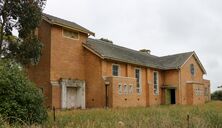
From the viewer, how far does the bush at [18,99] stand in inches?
576

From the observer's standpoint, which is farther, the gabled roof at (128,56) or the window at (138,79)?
the window at (138,79)

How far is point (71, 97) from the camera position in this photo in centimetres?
3659

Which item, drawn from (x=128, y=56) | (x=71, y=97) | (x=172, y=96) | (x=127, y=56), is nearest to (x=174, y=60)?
(x=172, y=96)

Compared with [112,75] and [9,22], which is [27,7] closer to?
[9,22]

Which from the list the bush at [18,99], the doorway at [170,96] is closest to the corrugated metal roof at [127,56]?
the doorway at [170,96]

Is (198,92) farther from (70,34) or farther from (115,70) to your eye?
(70,34)

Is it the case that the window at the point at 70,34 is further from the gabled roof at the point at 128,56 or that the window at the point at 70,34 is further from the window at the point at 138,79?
the window at the point at 138,79

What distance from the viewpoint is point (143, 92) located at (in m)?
44.3

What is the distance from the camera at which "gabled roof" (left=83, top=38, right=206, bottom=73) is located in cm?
3822

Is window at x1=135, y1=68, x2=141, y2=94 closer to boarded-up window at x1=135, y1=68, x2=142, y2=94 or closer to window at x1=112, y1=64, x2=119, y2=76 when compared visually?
boarded-up window at x1=135, y1=68, x2=142, y2=94

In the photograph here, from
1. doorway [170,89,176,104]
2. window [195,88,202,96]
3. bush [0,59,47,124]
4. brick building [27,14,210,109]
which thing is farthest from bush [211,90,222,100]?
bush [0,59,47,124]

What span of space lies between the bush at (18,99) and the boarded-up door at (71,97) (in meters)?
19.5

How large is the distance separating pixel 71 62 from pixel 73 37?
2.50m

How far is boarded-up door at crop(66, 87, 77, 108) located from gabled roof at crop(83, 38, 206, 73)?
4266 mm
